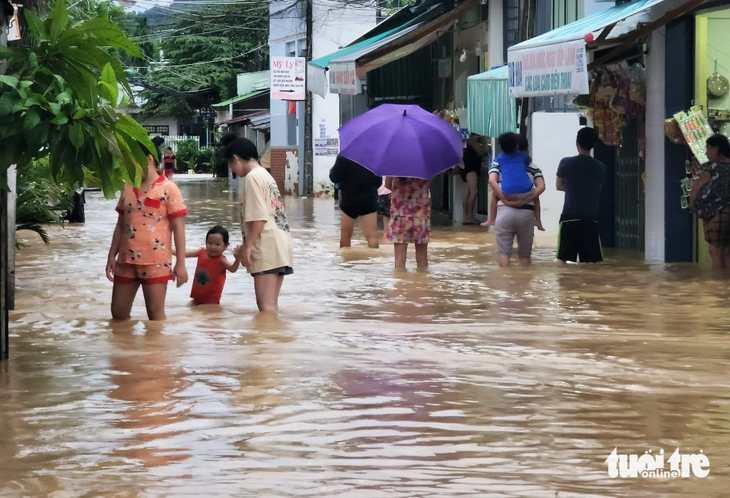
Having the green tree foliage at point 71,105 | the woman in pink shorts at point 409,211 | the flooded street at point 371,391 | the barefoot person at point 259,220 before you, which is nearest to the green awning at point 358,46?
the woman in pink shorts at point 409,211

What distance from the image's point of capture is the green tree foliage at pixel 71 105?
23.9 feet

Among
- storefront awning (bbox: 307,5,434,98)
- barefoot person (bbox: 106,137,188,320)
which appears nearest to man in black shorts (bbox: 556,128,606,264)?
barefoot person (bbox: 106,137,188,320)

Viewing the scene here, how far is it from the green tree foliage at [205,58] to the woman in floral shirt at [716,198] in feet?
155

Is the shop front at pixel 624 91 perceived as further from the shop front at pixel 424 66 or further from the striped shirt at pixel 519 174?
the shop front at pixel 424 66

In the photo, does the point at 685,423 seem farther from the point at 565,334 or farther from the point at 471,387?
the point at 565,334

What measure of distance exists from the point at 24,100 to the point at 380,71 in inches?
914

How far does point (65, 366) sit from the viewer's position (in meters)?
8.12

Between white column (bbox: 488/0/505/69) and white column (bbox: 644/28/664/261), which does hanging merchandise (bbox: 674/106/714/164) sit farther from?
white column (bbox: 488/0/505/69)

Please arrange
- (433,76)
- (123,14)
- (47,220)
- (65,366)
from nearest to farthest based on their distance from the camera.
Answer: (65,366)
(47,220)
(433,76)
(123,14)

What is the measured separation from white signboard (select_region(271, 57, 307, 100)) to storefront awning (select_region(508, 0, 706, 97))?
70.9 ft

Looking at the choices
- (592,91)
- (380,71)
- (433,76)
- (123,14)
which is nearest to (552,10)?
(592,91)

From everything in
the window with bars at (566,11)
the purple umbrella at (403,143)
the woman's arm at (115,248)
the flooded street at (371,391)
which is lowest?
the flooded street at (371,391)

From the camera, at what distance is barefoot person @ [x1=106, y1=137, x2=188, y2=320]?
9.21 metres

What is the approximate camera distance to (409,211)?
14.2 metres
